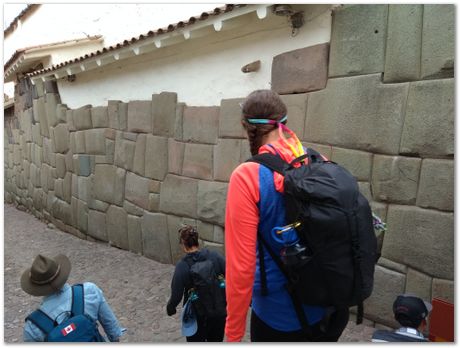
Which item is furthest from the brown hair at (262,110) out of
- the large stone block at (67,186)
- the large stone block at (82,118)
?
the large stone block at (67,186)

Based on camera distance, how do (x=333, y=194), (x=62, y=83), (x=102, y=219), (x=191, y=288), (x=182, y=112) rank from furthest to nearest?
(x=62, y=83), (x=102, y=219), (x=182, y=112), (x=191, y=288), (x=333, y=194)

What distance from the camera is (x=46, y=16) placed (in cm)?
931

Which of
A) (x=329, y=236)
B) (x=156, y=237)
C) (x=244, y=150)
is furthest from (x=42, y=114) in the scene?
(x=329, y=236)

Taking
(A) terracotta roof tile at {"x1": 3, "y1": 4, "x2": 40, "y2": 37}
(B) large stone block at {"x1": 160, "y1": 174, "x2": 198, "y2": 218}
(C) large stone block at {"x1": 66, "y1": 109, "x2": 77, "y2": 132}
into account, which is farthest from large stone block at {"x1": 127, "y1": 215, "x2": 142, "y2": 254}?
(A) terracotta roof tile at {"x1": 3, "y1": 4, "x2": 40, "y2": 37}

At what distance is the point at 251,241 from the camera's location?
1500mm

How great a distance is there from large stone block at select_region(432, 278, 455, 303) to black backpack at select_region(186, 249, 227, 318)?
1.35 metres

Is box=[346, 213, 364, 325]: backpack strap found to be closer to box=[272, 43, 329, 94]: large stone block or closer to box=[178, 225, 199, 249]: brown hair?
box=[178, 225, 199, 249]: brown hair

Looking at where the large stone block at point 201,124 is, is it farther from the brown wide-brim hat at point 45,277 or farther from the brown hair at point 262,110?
the brown hair at point 262,110

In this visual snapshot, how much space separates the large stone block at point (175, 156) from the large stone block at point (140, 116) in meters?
0.49

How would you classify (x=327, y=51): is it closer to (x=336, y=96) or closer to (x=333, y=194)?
(x=336, y=96)

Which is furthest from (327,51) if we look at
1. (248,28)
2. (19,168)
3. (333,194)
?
(19,168)

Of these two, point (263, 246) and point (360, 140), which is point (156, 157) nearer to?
point (360, 140)

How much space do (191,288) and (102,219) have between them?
4083mm

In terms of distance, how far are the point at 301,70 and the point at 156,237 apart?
2814 millimetres
